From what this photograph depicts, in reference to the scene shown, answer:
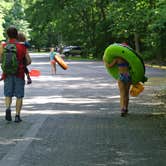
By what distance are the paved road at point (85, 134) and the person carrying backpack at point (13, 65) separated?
558 mm

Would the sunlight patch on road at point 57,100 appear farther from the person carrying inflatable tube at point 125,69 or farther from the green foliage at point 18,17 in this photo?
the green foliage at point 18,17

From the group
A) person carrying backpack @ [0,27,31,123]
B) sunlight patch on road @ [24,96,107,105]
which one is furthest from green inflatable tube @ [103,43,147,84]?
sunlight patch on road @ [24,96,107,105]

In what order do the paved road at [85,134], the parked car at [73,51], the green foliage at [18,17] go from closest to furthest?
the paved road at [85,134], the parked car at [73,51], the green foliage at [18,17]

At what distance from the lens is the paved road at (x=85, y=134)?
25.7 ft

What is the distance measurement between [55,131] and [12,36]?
237 centimetres

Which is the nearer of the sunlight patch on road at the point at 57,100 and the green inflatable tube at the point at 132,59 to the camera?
the green inflatable tube at the point at 132,59

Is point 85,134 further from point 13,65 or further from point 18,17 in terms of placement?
point 18,17

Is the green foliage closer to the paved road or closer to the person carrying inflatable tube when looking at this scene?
the paved road

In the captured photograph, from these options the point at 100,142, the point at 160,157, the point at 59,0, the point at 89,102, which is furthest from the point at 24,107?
the point at 59,0

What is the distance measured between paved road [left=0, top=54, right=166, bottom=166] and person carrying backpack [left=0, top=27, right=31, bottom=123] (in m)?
0.56

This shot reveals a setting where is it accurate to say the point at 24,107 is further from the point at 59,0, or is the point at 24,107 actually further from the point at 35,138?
the point at 59,0

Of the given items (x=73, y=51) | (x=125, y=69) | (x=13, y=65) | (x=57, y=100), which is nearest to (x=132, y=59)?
(x=125, y=69)

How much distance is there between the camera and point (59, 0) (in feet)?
185

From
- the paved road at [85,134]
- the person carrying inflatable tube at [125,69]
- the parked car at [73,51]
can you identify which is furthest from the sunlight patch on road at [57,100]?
the parked car at [73,51]
